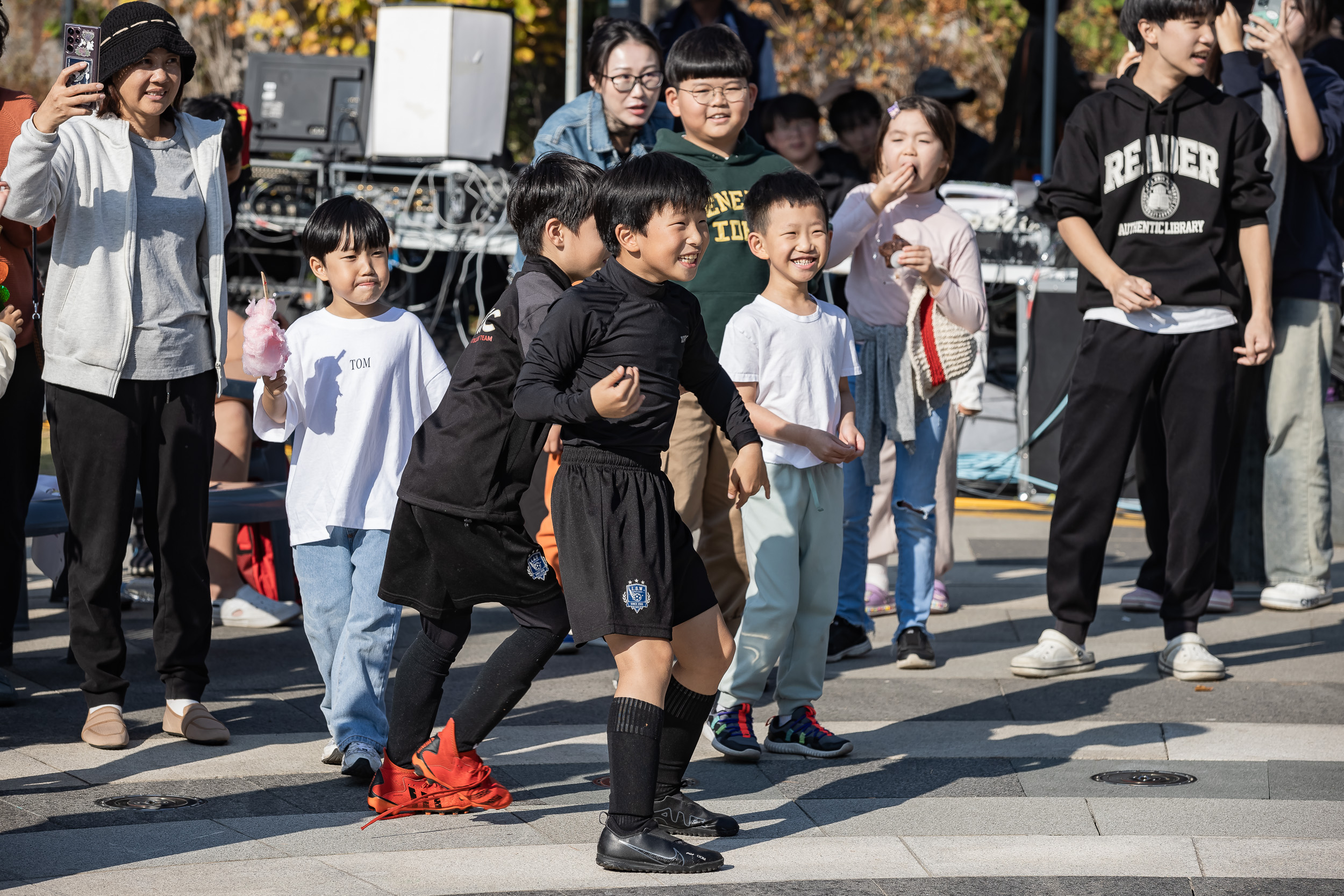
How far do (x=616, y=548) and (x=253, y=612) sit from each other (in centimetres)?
329

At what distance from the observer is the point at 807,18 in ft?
77.4

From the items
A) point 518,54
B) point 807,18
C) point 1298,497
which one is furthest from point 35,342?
point 807,18

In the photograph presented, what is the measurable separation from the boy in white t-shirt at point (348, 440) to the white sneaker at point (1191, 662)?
2.72m

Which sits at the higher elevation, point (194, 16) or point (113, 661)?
point (194, 16)

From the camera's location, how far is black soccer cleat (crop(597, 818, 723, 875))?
11.6ft

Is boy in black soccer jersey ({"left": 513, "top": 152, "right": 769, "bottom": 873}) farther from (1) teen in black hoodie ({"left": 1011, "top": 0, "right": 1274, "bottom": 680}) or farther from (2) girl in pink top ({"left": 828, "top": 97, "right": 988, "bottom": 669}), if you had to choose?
(1) teen in black hoodie ({"left": 1011, "top": 0, "right": 1274, "bottom": 680})

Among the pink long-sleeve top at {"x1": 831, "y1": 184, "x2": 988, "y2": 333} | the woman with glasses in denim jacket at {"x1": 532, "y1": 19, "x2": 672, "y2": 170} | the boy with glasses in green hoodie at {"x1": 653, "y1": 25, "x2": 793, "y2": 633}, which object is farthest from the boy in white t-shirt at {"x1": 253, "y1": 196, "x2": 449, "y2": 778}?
the pink long-sleeve top at {"x1": 831, "y1": 184, "x2": 988, "y2": 333}

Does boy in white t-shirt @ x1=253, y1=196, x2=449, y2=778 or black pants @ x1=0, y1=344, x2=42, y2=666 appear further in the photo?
black pants @ x1=0, y1=344, x2=42, y2=666

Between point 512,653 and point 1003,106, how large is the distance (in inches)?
421

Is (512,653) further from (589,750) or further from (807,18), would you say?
(807,18)

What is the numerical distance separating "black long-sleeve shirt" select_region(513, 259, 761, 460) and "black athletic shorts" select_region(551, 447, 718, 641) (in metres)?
0.06

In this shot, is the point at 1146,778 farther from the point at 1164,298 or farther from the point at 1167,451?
the point at 1164,298

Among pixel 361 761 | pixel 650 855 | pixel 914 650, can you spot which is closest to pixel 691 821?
pixel 650 855

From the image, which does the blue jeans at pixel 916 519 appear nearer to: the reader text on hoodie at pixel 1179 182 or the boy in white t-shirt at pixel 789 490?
the reader text on hoodie at pixel 1179 182
